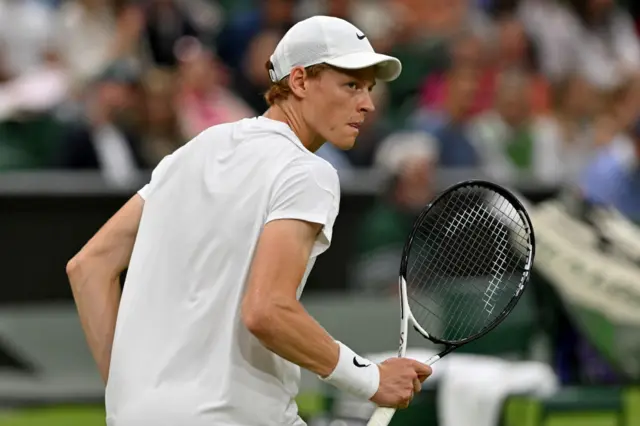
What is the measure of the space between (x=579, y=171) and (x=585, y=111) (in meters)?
0.71

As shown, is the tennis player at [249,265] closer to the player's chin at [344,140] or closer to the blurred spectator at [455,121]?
the player's chin at [344,140]

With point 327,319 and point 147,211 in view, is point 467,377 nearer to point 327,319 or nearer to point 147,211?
point 327,319

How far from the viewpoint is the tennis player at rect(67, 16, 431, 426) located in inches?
125

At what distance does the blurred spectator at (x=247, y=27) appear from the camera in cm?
1004

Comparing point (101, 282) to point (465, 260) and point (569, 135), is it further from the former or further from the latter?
point (569, 135)

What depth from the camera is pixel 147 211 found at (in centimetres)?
349

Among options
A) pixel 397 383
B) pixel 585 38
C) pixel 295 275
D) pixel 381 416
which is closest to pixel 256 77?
pixel 585 38

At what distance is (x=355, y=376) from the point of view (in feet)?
10.8

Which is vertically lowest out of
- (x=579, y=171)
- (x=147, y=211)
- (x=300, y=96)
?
(x=579, y=171)

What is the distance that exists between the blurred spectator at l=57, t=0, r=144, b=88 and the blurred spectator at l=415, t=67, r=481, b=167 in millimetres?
2161

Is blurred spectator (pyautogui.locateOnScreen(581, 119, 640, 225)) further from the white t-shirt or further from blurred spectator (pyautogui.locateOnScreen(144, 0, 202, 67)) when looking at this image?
the white t-shirt

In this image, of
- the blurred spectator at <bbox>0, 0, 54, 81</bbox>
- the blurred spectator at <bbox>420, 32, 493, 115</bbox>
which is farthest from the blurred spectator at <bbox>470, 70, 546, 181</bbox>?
the blurred spectator at <bbox>0, 0, 54, 81</bbox>

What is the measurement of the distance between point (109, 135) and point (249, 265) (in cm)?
540

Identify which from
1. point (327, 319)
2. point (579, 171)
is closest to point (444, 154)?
point (579, 171)
